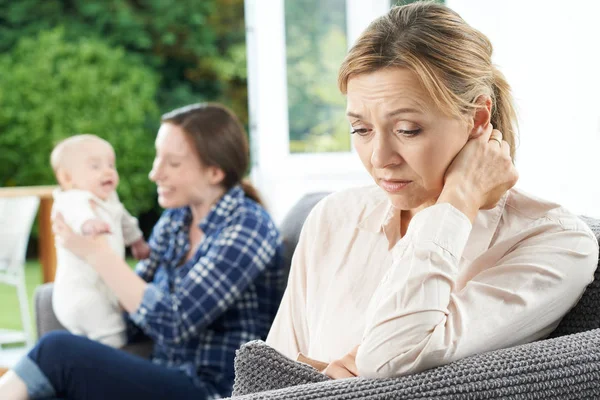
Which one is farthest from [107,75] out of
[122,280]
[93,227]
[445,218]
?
[445,218]

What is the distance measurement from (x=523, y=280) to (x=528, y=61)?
6.73ft

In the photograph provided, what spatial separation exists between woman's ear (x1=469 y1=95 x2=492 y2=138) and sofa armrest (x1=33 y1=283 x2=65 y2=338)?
159 centimetres

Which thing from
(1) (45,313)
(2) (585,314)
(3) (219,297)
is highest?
(2) (585,314)

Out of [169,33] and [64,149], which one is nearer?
[64,149]

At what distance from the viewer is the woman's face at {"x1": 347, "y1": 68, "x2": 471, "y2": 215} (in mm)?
1125

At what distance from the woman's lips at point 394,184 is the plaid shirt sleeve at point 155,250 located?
134 centimetres

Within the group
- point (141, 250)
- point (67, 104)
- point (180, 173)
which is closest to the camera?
point (180, 173)

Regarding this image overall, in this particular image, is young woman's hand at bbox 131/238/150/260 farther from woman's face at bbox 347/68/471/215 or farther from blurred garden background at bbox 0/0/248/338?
blurred garden background at bbox 0/0/248/338

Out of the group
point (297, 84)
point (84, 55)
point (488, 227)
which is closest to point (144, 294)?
point (488, 227)

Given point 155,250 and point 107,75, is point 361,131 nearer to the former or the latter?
point 155,250

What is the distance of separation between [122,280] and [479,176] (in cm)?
127

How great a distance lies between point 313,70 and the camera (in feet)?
15.7

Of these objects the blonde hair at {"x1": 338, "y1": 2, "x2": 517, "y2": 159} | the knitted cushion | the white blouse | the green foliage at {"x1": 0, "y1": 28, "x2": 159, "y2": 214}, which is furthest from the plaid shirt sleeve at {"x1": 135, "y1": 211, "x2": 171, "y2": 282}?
the green foliage at {"x1": 0, "y1": 28, "x2": 159, "y2": 214}

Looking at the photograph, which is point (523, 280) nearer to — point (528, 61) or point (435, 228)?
point (435, 228)
